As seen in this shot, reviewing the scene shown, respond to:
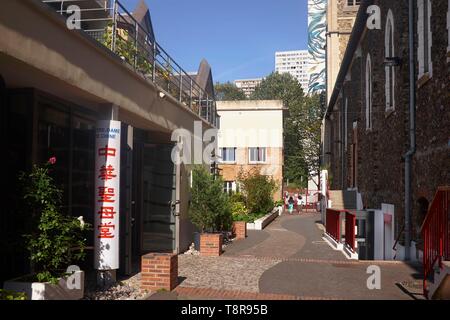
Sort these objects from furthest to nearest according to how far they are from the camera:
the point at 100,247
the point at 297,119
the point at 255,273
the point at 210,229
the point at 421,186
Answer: the point at 297,119 < the point at 210,229 < the point at 421,186 < the point at 255,273 < the point at 100,247

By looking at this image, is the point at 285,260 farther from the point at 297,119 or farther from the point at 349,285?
the point at 297,119

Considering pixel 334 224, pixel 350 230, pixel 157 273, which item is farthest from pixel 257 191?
pixel 157 273

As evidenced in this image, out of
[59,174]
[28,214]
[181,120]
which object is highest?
[181,120]

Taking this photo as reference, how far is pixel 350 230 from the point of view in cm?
1428

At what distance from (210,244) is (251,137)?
28.1 meters

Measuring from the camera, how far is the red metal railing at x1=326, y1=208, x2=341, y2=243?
637 inches

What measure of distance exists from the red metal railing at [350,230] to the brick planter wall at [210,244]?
3.74m

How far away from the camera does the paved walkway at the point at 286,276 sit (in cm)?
841

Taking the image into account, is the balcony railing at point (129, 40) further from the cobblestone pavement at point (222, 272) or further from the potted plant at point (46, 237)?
the cobblestone pavement at point (222, 272)

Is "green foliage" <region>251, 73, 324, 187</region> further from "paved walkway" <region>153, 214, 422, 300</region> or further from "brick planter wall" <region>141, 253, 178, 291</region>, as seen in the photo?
"brick planter wall" <region>141, 253, 178, 291</region>

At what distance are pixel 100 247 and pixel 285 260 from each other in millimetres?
5782

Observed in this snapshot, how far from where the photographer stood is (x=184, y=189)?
14.1 m

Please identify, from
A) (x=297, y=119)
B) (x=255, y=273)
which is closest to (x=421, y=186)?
(x=255, y=273)

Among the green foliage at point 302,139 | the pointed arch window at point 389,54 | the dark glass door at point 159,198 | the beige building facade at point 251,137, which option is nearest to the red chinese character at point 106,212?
the dark glass door at point 159,198
